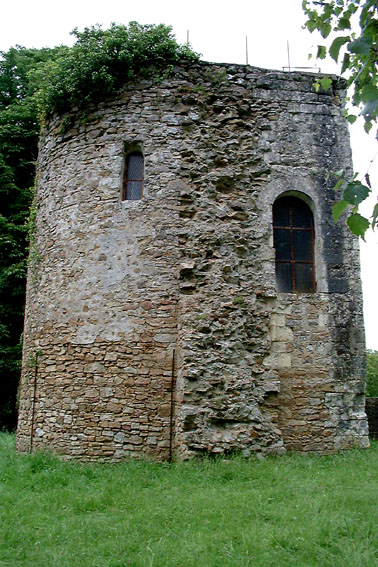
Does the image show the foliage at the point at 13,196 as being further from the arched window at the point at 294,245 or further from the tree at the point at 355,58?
the tree at the point at 355,58

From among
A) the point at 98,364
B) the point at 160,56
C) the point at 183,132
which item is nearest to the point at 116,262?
the point at 98,364

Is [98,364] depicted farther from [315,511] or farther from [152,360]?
[315,511]

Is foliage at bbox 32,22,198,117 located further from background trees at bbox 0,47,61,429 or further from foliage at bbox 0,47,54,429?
foliage at bbox 0,47,54,429

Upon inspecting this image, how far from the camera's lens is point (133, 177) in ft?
30.4

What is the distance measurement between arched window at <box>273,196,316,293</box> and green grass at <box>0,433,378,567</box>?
3.20 meters

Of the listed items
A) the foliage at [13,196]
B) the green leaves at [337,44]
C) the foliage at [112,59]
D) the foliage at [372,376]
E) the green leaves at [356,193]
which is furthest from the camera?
the foliage at [372,376]

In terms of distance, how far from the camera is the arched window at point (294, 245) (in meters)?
9.21

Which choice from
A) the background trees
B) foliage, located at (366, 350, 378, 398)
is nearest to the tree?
the background trees

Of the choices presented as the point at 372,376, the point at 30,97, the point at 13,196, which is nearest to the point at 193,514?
the point at 30,97

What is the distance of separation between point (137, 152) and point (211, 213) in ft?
6.46

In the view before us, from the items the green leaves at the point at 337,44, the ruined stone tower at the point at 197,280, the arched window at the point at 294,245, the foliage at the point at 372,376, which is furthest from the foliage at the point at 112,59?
the foliage at the point at 372,376

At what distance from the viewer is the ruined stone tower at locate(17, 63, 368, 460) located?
7926mm

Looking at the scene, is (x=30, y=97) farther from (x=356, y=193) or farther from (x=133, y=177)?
(x=356, y=193)

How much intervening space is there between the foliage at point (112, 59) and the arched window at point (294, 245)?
3.45 meters
